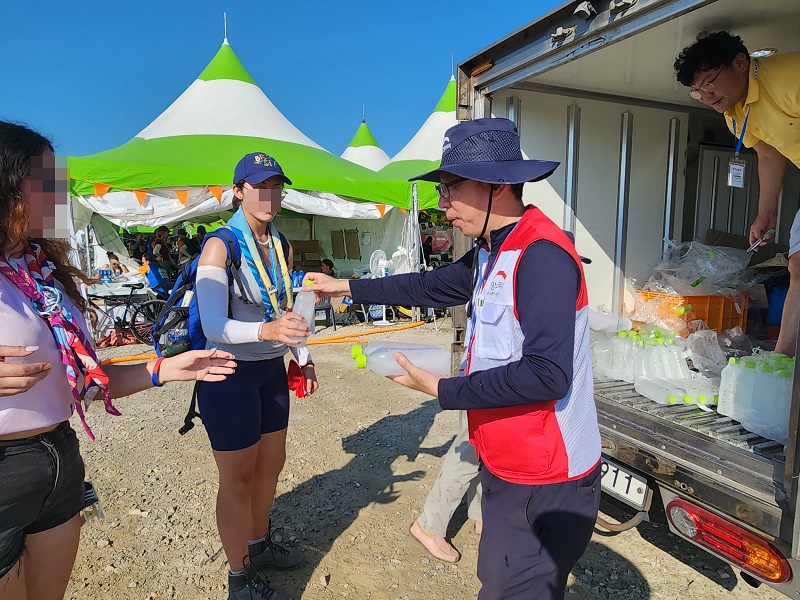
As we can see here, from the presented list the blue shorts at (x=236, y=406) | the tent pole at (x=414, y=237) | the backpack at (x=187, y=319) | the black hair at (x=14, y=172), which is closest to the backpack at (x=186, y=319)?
the backpack at (x=187, y=319)

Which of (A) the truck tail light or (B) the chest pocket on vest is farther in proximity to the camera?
(A) the truck tail light

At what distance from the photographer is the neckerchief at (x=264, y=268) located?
2182 millimetres

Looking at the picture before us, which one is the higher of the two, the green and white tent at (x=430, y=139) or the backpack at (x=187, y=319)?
the green and white tent at (x=430, y=139)

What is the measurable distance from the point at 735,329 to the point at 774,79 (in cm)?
182

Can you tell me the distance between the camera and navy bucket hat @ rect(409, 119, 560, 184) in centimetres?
143

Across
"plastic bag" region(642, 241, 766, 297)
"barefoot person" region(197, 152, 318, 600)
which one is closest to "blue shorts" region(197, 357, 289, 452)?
"barefoot person" region(197, 152, 318, 600)

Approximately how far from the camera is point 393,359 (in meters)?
1.86

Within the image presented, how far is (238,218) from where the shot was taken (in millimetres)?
2258

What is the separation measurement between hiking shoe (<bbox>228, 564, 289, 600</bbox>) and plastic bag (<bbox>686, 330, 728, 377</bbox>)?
8.22 feet

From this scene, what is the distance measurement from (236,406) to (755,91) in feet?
9.08

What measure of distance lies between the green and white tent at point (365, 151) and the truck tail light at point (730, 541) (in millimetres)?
19757

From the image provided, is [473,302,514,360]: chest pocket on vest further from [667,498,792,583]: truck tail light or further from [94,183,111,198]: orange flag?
[94,183,111,198]: orange flag

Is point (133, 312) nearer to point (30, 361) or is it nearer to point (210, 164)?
point (210, 164)

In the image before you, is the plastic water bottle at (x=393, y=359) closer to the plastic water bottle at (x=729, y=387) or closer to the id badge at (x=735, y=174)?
the plastic water bottle at (x=729, y=387)
